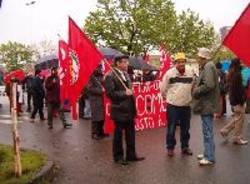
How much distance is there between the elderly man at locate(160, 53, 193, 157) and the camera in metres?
11.3

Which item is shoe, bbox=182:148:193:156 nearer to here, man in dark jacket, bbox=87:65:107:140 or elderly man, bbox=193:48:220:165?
elderly man, bbox=193:48:220:165

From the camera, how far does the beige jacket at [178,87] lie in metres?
11.3

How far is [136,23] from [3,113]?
33793 mm

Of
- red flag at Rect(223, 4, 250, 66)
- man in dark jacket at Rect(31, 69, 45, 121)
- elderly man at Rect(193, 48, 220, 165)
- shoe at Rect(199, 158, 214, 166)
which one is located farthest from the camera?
man in dark jacket at Rect(31, 69, 45, 121)

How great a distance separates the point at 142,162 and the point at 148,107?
549 cm

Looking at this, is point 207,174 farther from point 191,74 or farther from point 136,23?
point 136,23

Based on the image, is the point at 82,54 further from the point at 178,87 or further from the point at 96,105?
the point at 96,105

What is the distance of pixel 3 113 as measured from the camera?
26.7 meters

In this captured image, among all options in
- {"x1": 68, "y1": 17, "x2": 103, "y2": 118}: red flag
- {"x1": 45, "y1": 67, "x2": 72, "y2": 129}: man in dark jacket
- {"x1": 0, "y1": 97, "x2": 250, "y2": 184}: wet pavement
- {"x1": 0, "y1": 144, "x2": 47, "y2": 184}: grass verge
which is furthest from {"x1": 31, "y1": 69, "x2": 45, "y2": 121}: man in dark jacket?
{"x1": 0, "y1": 144, "x2": 47, "y2": 184}: grass verge

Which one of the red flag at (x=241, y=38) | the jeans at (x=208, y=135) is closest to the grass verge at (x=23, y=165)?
the jeans at (x=208, y=135)

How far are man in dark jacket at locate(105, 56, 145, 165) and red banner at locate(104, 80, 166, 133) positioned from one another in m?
4.86

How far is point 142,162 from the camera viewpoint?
11047 mm

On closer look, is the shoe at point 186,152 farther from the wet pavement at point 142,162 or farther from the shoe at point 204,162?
the shoe at point 204,162

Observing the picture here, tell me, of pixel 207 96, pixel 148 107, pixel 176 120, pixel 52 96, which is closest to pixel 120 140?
pixel 176 120
